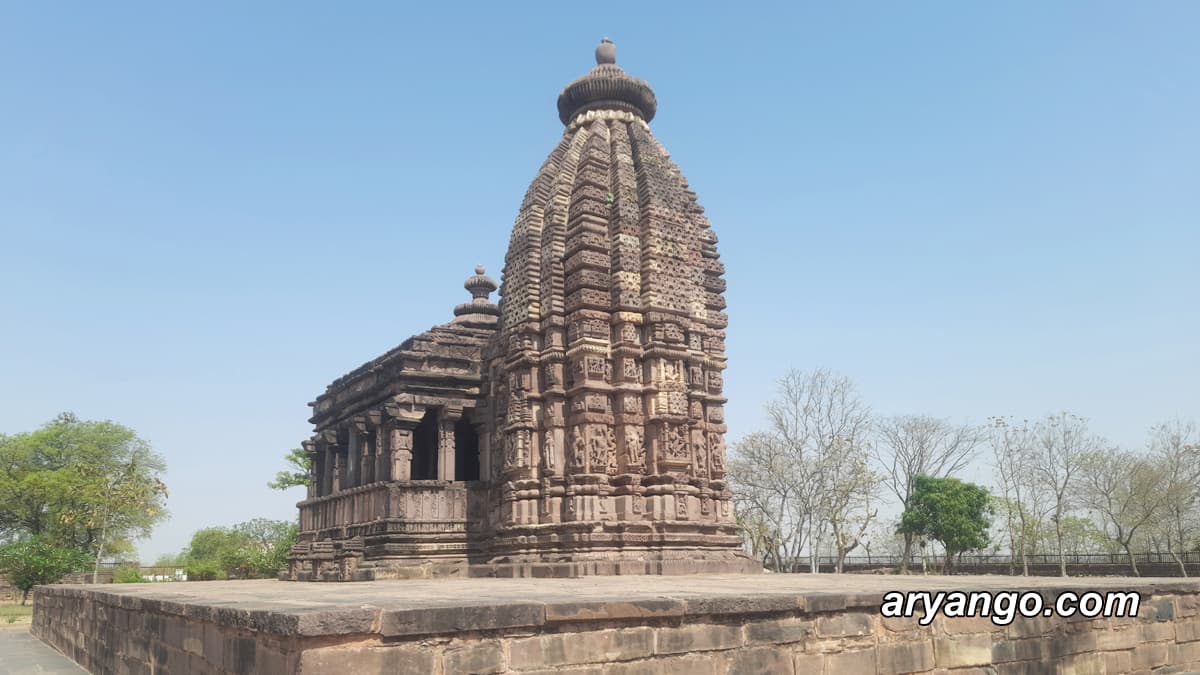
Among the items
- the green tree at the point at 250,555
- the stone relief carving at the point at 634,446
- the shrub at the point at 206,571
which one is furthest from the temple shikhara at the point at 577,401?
the shrub at the point at 206,571

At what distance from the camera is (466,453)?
806 inches

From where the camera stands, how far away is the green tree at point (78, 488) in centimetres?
3975

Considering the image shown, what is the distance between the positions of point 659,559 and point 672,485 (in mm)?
1306

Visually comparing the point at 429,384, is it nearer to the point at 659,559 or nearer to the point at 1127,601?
the point at 659,559

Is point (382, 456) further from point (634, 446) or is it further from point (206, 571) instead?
point (206, 571)

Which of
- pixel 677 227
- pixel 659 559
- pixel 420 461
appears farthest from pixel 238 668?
pixel 420 461

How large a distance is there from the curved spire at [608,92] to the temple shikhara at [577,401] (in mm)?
43

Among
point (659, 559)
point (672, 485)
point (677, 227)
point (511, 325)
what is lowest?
point (659, 559)

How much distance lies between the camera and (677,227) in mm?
17188

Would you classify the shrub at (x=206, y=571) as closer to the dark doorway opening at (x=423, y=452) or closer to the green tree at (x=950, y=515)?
the dark doorway opening at (x=423, y=452)

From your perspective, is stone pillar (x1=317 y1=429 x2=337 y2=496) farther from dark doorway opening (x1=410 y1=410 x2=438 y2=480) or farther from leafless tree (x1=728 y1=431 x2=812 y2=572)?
leafless tree (x1=728 y1=431 x2=812 y2=572)

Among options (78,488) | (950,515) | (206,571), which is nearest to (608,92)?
(950,515)

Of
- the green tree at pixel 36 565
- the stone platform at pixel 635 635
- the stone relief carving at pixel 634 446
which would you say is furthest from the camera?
the green tree at pixel 36 565

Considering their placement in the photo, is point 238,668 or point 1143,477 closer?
point 238,668
